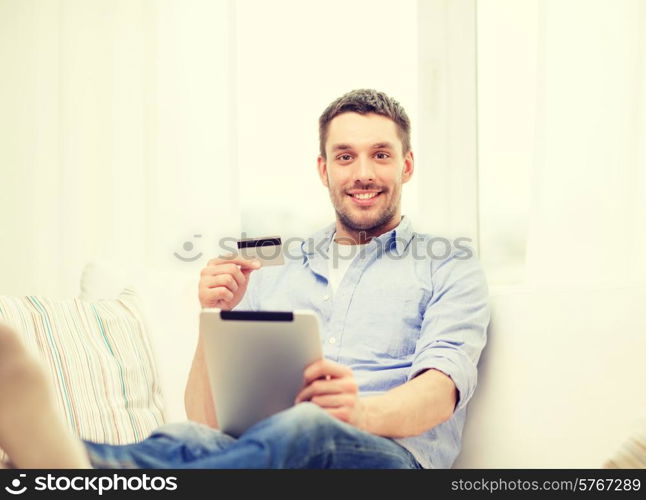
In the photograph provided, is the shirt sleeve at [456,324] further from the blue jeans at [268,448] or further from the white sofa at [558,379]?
the blue jeans at [268,448]

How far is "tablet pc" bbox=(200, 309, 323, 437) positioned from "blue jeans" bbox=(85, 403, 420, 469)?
0.06 m

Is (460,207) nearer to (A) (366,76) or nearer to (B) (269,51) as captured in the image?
(A) (366,76)

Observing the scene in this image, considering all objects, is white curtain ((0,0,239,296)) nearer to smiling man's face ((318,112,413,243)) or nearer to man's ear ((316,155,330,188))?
man's ear ((316,155,330,188))

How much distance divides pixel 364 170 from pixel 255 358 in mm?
767

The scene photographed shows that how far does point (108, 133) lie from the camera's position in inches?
92.4

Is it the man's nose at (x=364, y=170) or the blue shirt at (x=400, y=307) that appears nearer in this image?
the blue shirt at (x=400, y=307)

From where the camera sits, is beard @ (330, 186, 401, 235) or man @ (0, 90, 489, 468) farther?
beard @ (330, 186, 401, 235)

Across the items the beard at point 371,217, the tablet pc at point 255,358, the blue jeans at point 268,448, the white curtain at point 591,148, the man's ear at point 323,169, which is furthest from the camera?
the white curtain at point 591,148

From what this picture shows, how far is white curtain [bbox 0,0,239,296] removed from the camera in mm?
2301

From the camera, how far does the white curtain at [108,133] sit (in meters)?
2.30
